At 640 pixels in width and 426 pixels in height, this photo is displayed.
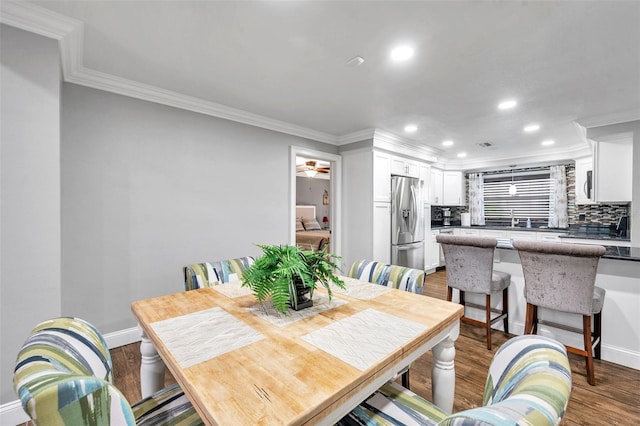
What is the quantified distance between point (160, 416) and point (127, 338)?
205cm

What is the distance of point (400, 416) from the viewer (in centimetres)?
101

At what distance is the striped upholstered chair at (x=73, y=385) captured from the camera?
56cm

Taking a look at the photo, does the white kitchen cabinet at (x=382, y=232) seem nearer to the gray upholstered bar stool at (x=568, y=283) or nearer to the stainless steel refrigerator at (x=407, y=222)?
the stainless steel refrigerator at (x=407, y=222)

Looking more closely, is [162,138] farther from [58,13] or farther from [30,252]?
[30,252]

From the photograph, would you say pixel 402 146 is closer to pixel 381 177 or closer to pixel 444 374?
pixel 381 177

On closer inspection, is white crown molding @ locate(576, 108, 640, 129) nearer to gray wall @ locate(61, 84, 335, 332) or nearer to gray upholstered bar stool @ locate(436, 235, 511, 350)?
gray upholstered bar stool @ locate(436, 235, 511, 350)

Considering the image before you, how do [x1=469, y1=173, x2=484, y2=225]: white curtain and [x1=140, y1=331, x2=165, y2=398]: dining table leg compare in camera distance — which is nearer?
[x1=140, y1=331, x2=165, y2=398]: dining table leg

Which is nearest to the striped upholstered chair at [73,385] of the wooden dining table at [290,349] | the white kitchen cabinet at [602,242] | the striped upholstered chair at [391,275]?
the wooden dining table at [290,349]

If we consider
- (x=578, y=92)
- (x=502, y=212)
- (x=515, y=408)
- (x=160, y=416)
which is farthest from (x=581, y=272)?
(x=502, y=212)

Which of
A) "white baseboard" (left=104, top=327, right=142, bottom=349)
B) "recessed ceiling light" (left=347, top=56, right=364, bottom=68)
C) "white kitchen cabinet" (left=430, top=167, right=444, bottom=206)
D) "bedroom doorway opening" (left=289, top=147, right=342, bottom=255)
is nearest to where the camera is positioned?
"recessed ceiling light" (left=347, top=56, right=364, bottom=68)

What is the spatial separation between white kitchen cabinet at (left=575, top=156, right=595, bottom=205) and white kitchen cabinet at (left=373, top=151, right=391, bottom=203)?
3205mm

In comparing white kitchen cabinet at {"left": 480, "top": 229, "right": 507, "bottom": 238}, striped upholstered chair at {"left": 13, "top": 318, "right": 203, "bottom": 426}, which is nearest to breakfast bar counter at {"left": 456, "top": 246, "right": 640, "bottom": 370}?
striped upholstered chair at {"left": 13, "top": 318, "right": 203, "bottom": 426}

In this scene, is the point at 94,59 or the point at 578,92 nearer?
the point at 94,59

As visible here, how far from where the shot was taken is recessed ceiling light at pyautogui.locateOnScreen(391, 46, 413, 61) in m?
1.99
